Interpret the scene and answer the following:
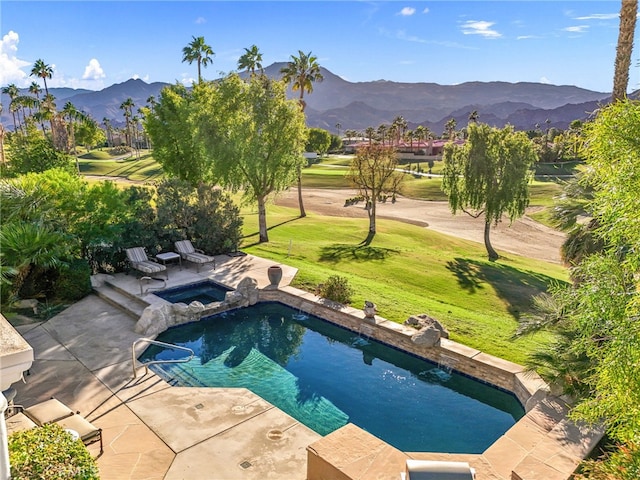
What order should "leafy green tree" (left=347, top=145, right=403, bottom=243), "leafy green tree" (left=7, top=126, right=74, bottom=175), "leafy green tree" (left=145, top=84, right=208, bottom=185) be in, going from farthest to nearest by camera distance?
"leafy green tree" (left=347, top=145, right=403, bottom=243) → "leafy green tree" (left=145, top=84, right=208, bottom=185) → "leafy green tree" (left=7, top=126, right=74, bottom=175)

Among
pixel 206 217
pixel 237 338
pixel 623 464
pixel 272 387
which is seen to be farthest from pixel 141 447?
pixel 206 217

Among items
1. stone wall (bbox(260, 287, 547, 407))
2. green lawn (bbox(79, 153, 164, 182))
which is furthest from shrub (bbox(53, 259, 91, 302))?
green lawn (bbox(79, 153, 164, 182))

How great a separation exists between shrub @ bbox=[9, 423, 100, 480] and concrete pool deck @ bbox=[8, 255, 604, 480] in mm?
1942

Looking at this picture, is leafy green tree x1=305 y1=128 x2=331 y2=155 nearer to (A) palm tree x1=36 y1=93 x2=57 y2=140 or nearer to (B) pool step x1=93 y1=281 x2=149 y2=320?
(A) palm tree x1=36 y1=93 x2=57 y2=140

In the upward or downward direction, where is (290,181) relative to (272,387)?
upward

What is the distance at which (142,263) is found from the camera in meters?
16.2

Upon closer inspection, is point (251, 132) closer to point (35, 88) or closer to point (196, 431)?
point (196, 431)

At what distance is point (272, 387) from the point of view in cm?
1019

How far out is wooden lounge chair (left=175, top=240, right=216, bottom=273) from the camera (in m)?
17.6

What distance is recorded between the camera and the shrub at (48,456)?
178 inches

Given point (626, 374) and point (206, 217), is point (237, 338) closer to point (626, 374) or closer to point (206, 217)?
point (206, 217)

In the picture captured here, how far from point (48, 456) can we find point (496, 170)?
26369 millimetres

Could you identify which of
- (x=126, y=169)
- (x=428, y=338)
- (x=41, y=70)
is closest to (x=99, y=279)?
(x=428, y=338)

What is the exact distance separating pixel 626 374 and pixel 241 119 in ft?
70.6
